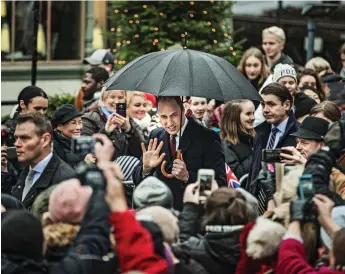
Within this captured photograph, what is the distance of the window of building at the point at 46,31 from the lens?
2347 centimetres

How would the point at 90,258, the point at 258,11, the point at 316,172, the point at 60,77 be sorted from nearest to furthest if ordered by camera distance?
the point at 90,258, the point at 316,172, the point at 258,11, the point at 60,77

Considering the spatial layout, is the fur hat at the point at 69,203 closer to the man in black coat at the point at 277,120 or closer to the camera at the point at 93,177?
the camera at the point at 93,177

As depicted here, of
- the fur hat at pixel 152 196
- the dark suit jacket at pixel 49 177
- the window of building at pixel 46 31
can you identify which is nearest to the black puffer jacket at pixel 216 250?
the fur hat at pixel 152 196

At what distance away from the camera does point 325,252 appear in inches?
289

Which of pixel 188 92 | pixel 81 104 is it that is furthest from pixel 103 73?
pixel 188 92

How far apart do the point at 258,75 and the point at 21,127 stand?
5498 millimetres

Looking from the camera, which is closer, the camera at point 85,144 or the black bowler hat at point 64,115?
the camera at point 85,144

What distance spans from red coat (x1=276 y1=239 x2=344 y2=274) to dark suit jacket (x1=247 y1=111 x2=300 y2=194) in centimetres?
409

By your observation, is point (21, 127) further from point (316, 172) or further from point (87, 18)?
point (87, 18)

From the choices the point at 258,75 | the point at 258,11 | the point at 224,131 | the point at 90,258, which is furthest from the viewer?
the point at 258,11

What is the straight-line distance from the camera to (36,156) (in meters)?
9.77

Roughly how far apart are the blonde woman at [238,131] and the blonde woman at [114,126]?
85 centimetres

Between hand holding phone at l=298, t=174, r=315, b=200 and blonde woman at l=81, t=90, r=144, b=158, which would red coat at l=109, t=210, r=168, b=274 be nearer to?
hand holding phone at l=298, t=174, r=315, b=200

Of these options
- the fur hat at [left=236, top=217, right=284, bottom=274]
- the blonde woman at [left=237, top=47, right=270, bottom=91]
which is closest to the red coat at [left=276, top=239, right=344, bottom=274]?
the fur hat at [left=236, top=217, right=284, bottom=274]
